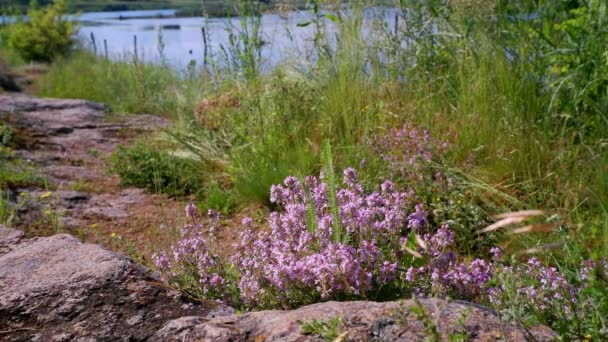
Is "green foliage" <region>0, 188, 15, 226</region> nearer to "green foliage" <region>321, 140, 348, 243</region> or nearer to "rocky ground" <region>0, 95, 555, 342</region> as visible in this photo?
"rocky ground" <region>0, 95, 555, 342</region>

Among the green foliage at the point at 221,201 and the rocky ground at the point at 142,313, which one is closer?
the rocky ground at the point at 142,313

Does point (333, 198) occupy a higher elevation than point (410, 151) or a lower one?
higher

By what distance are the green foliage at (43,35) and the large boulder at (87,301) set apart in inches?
656

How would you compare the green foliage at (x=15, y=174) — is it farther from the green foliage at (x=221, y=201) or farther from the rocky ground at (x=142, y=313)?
the rocky ground at (x=142, y=313)

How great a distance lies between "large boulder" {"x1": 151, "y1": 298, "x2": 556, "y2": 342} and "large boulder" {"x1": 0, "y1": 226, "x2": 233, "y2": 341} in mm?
127

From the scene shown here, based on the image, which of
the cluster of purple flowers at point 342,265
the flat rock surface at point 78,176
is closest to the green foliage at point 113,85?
the flat rock surface at point 78,176

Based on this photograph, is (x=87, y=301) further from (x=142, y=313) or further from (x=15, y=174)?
(x=15, y=174)

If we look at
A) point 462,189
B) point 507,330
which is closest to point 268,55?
point 462,189

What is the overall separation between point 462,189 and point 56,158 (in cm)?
360

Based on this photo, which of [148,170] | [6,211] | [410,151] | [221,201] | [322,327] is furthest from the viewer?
[148,170]

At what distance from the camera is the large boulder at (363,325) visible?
1.46m

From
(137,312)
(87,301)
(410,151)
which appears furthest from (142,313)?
(410,151)

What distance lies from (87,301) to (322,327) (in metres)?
0.84

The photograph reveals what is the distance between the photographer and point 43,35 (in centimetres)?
1769
